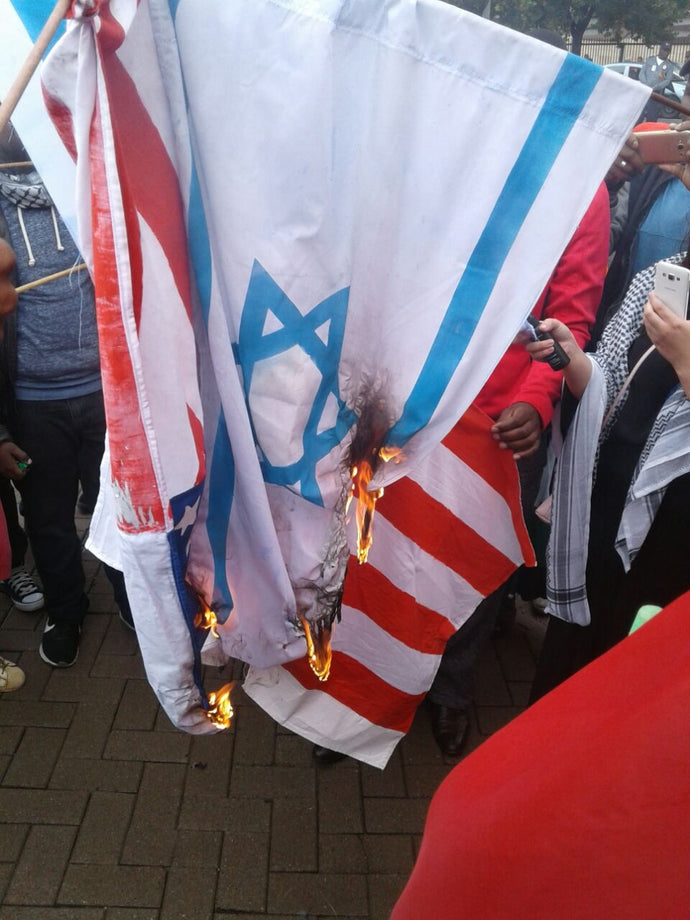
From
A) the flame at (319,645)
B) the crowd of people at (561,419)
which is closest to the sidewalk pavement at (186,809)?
the crowd of people at (561,419)

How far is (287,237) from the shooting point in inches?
46.0

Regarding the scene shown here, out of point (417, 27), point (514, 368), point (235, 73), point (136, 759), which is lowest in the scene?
point (136, 759)

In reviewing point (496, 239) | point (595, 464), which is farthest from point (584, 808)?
point (595, 464)

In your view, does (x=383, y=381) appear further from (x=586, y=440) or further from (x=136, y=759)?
(x=136, y=759)

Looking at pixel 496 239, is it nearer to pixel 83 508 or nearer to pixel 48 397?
pixel 48 397

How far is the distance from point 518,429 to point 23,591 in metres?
2.27

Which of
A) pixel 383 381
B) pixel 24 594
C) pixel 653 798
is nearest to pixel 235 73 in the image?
pixel 383 381

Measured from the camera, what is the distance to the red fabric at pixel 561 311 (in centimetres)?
191

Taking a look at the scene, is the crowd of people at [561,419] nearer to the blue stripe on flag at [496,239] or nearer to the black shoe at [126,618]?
the black shoe at [126,618]

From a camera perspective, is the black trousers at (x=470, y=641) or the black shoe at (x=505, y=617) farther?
the black shoe at (x=505, y=617)

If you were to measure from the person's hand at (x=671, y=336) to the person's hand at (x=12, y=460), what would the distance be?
1.93 metres

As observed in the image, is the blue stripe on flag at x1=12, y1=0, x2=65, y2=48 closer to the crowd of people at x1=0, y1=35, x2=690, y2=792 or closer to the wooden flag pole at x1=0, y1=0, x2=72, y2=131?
the wooden flag pole at x1=0, y1=0, x2=72, y2=131

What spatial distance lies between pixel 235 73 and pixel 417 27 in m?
0.30

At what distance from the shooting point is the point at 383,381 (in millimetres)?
1315
